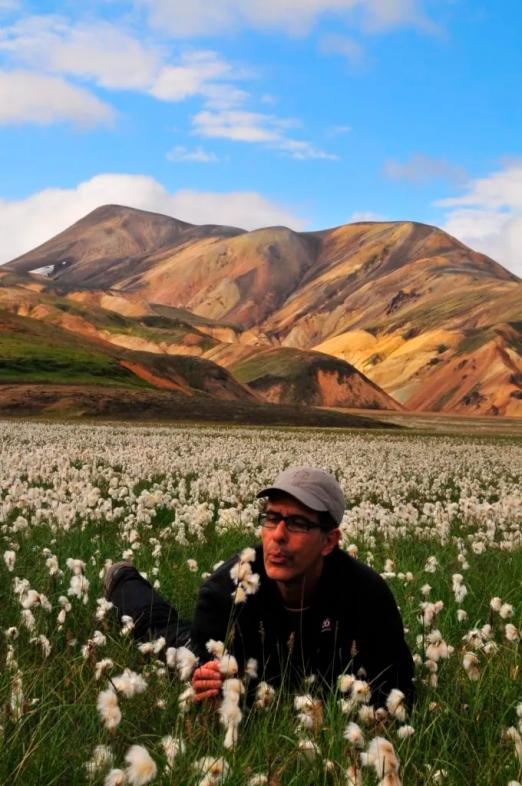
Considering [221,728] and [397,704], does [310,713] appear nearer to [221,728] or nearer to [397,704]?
[397,704]

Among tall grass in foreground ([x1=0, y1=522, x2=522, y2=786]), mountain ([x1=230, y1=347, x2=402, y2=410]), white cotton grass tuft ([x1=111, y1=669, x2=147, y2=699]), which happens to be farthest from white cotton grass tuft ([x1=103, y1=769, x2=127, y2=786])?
mountain ([x1=230, y1=347, x2=402, y2=410])

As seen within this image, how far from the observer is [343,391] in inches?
6398

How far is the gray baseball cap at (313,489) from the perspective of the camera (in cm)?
496

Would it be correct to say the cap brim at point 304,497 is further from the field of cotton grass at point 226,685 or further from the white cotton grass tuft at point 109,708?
the white cotton grass tuft at point 109,708

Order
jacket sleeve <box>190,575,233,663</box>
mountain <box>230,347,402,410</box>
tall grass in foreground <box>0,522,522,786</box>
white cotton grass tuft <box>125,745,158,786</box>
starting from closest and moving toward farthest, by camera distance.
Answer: white cotton grass tuft <box>125,745,158,786</box> < tall grass in foreground <box>0,522,522,786</box> < jacket sleeve <box>190,575,233,663</box> < mountain <box>230,347,402,410</box>

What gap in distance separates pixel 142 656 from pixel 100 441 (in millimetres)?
22919

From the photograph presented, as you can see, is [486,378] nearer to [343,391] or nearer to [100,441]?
[343,391]

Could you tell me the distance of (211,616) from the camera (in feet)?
18.0

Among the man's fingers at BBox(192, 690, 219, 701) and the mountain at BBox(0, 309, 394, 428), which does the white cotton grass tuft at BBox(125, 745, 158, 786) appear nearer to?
the man's fingers at BBox(192, 690, 219, 701)

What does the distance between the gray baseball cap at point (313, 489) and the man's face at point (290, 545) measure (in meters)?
0.07

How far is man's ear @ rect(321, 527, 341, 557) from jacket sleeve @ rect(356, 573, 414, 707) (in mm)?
371

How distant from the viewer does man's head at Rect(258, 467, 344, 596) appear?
5023 millimetres

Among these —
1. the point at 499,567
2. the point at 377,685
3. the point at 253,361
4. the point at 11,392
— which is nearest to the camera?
the point at 377,685

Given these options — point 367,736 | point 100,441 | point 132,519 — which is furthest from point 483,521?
point 100,441
